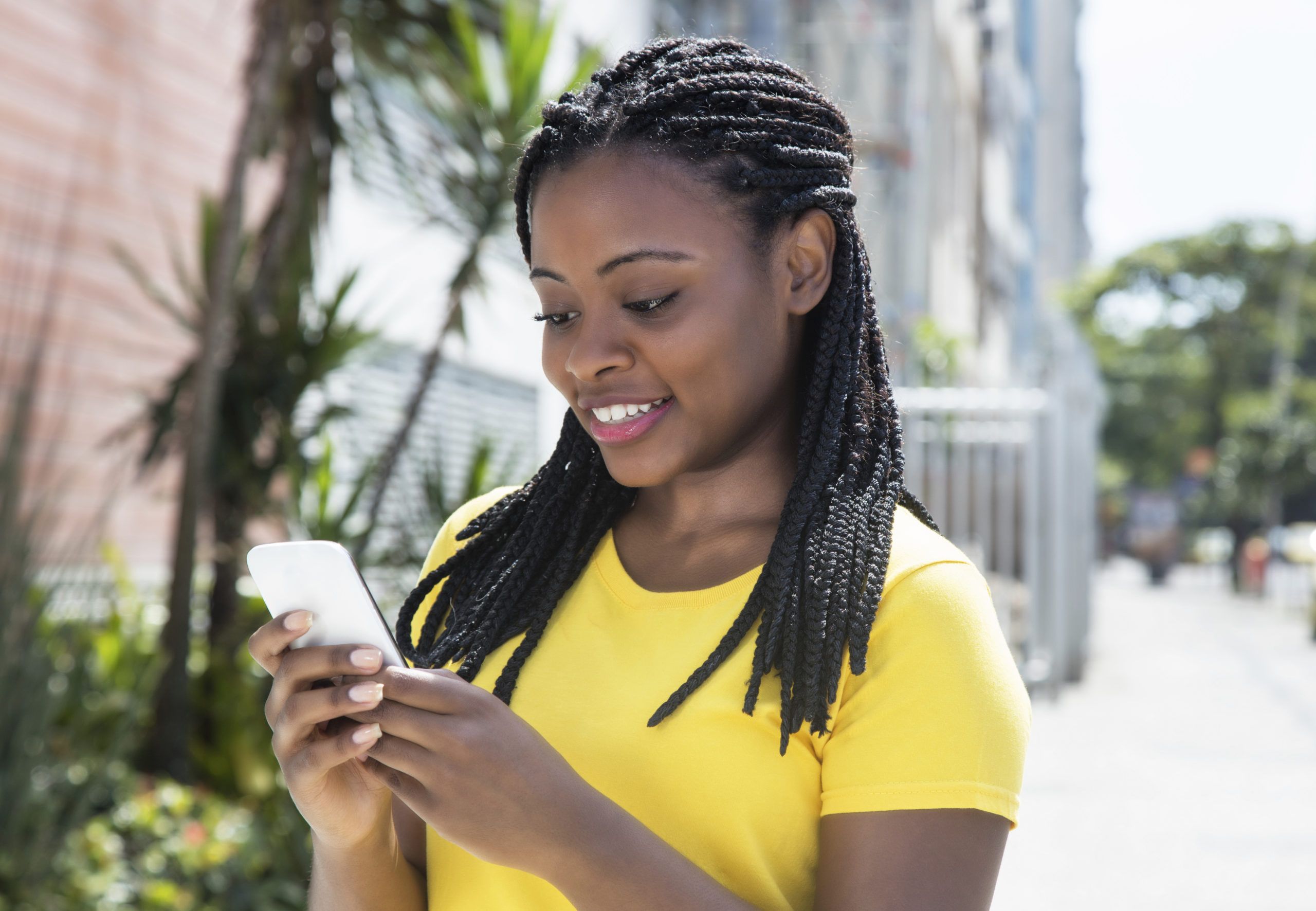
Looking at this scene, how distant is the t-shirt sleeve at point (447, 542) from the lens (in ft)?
5.61

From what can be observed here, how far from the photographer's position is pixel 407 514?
484cm

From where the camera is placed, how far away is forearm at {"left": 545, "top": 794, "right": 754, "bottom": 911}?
1188 mm

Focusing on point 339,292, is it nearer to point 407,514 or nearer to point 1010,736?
point 407,514

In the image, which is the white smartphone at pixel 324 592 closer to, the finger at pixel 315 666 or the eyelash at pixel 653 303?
the finger at pixel 315 666

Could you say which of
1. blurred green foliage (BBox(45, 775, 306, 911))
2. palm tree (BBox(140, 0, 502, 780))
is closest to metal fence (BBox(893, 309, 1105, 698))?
palm tree (BBox(140, 0, 502, 780))

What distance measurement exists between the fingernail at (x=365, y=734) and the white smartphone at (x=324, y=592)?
0.06 meters

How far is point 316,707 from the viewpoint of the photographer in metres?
1.18

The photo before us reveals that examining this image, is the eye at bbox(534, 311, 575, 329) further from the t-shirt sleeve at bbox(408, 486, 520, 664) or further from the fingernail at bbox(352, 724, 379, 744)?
the fingernail at bbox(352, 724, 379, 744)

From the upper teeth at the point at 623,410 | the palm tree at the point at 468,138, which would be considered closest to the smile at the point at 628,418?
the upper teeth at the point at 623,410

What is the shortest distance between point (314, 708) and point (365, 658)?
8 centimetres

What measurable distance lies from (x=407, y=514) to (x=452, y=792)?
148 inches

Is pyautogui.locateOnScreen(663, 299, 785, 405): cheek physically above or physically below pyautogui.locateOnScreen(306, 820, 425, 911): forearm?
above

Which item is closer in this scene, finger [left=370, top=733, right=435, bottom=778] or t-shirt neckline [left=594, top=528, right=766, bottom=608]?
finger [left=370, top=733, right=435, bottom=778]

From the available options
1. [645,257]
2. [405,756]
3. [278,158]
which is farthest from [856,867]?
[278,158]
